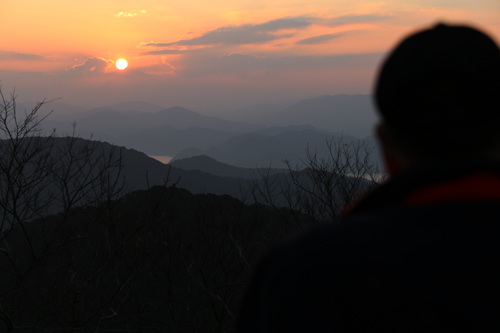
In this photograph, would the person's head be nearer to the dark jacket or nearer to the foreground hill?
the dark jacket

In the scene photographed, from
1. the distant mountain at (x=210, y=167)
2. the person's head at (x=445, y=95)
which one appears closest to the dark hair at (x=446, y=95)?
the person's head at (x=445, y=95)

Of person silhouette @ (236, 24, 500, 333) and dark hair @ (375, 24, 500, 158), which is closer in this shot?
person silhouette @ (236, 24, 500, 333)

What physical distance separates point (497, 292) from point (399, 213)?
0.27 meters

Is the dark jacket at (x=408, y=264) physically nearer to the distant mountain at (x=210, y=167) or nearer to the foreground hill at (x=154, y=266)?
the foreground hill at (x=154, y=266)

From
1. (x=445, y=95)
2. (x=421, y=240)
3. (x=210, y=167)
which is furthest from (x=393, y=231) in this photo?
(x=210, y=167)

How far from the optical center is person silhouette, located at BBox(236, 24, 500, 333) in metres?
0.88

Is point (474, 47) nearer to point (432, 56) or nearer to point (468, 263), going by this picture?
point (432, 56)

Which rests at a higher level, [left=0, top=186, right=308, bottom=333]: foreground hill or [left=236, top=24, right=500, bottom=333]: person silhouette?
[left=236, top=24, right=500, bottom=333]: person silhouette

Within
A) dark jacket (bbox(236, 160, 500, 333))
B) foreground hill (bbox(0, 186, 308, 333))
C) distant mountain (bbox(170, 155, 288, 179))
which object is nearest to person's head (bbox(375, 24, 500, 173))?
dark jacket (bbox(236, 160, 500, 333))

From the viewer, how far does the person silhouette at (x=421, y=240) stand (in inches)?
34.8

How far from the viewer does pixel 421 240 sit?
2.98 feet

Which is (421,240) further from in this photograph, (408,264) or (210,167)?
(210,167)

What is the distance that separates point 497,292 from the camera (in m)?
0.89

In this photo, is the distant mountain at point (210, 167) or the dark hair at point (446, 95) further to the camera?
the distant mountain at point (210, 167)
